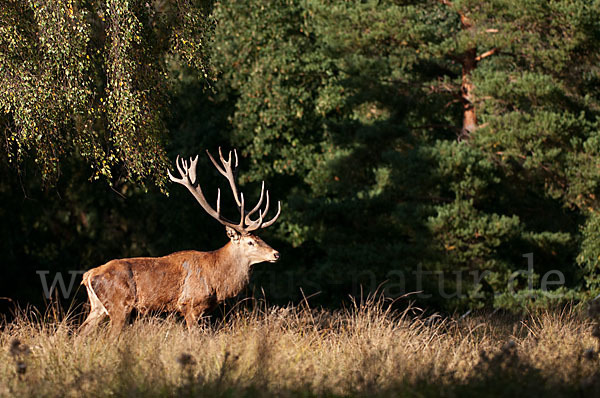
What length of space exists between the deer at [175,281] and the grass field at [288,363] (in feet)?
1.54

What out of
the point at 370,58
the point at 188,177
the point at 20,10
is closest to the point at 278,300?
the point at 370,58

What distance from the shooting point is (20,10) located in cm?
925

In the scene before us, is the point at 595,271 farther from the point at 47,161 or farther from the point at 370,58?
the point at 47,161

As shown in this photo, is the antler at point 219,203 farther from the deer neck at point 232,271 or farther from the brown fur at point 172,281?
the deer neck at point 232,271

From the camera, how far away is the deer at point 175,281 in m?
8.58

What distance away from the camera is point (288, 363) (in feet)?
22.0

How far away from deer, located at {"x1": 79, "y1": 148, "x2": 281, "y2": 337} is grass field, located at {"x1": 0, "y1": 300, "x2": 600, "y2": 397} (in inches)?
18.5

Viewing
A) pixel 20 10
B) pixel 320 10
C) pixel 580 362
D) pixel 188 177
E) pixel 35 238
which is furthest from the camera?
pixel 35 238

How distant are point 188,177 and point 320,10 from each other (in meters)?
9.85

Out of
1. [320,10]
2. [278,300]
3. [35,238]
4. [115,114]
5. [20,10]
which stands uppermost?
[320,10]

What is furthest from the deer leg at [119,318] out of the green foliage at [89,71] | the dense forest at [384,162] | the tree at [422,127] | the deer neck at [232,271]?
the tree at [422,127]

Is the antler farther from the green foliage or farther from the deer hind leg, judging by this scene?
the deer hind leg

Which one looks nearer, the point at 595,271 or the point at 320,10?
the point at 595,271

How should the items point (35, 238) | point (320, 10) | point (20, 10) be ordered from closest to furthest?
point (20, 10) < point (320, 10) < point (35, 238)
